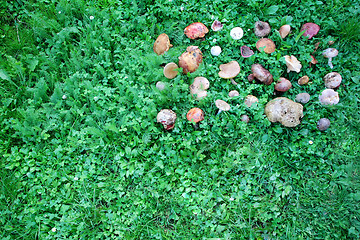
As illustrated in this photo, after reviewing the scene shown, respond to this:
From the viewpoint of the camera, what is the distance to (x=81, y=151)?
3.09m

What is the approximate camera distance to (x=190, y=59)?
3275 millimetres

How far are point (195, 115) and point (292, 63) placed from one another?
55.1 inches

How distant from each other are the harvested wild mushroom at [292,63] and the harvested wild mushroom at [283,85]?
0.18 meters

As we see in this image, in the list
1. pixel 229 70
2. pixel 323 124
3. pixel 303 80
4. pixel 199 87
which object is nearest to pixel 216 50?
pixel 229 70

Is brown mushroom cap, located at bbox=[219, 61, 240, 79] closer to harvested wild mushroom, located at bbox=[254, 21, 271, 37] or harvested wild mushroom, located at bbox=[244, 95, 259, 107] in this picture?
harvested wild mushroom, located at bbox=[244, 95, 259, 107]

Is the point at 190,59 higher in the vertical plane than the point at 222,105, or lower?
higher

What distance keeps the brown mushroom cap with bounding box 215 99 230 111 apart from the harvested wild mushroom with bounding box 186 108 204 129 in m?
0.20

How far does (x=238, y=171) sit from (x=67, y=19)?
3.17m

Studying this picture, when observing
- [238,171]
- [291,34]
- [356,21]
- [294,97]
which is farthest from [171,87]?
[356,21]

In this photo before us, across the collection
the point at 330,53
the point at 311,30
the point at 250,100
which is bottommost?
the point at 330,53

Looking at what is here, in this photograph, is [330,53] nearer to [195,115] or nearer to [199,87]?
[199,87]

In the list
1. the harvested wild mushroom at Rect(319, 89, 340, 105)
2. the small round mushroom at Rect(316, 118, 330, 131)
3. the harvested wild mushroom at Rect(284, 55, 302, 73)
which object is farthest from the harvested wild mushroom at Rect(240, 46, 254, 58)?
the small round mushroom at Rect(316, 118, 330, 131)

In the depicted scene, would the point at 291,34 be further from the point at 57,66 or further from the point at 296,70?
the point at 57,66

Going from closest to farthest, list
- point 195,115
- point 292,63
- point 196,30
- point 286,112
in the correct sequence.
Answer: point 286,112 < point 195,115 < point 292,63 < point 196,30
